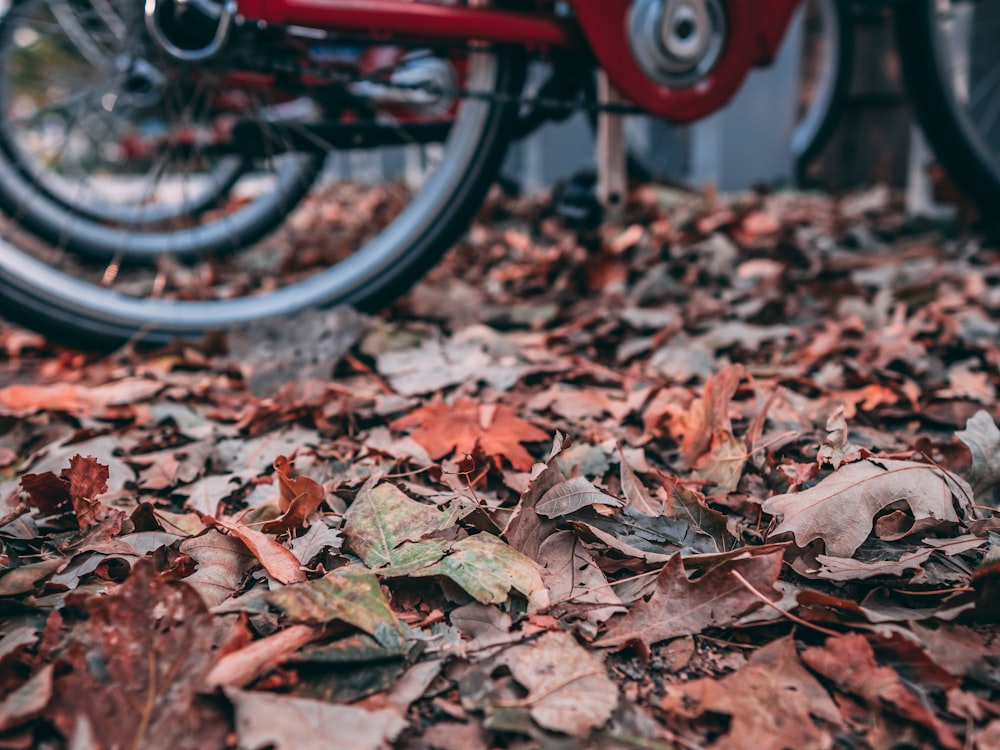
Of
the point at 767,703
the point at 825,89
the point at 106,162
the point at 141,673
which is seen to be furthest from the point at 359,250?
the point at 825,89

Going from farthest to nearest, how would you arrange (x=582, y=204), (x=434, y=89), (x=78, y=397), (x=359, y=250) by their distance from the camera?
A: (x=582, y=204)
(x=359, y=250)
(x=434, y=89)
(x=78, y=397)

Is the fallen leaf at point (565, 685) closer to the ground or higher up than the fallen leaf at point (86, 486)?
closer to the ground

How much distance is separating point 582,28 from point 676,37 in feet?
0.64

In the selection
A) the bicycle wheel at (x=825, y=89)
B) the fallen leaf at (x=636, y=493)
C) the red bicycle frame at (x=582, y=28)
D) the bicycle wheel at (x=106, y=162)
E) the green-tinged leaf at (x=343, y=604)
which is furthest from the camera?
the bicycle wheel at (x=825, y=89)

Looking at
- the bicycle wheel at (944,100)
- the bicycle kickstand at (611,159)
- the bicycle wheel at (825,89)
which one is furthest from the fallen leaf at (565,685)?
the bicycle wheel at (825,89)

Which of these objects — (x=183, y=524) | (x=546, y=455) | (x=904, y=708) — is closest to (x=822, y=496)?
(x=904, y=708)

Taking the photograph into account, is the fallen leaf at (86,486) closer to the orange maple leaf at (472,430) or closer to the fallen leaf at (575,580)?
the orange maple leaf at (472,430)

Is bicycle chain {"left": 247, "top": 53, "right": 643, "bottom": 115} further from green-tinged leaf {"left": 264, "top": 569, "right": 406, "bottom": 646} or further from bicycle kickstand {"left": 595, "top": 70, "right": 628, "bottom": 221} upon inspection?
green-tinged leaf {"left": 264, "top": 569, "right": 406, "bottom": 646}

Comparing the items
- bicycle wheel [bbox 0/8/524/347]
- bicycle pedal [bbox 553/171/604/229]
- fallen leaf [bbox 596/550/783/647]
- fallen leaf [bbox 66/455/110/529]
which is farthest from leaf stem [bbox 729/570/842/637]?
bicycle pedal [bbox 553/171/604/229]

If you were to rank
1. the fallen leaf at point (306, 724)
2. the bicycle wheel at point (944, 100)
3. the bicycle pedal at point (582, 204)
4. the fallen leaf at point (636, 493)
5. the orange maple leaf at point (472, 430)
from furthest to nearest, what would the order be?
the bicycle wheel at point (944, 100), the bicycle pedal at point (582, 204), the orange maple leaf at point (472, 430), the fallen leaf at point (636, 493), the fallen leaf at point (306, 724)

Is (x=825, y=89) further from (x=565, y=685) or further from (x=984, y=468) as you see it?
(x=565, y=685)

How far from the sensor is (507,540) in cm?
88

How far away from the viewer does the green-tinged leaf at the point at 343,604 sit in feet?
2.43

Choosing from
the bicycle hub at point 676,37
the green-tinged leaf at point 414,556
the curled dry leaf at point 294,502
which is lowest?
the green-tinged leaf at point 414,556
